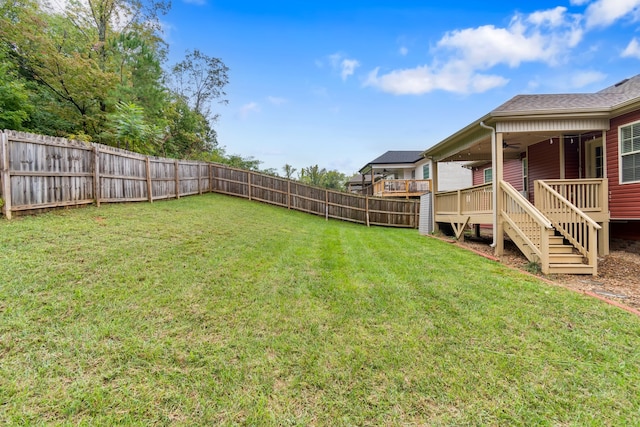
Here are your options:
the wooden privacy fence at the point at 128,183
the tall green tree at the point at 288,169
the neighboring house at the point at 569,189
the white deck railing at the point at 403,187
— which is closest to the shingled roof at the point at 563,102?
the neighboring house at the point at 569,189

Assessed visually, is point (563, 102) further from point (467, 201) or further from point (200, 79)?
point (200, 79)

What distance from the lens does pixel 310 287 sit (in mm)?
3869

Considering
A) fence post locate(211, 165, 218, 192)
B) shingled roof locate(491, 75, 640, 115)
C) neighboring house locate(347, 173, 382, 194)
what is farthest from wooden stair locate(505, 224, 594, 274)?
neighboring house locate(347, 173, 382, 194)

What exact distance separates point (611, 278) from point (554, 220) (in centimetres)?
159

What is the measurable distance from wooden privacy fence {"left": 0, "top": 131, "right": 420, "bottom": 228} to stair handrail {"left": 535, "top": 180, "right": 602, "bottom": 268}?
8338mm

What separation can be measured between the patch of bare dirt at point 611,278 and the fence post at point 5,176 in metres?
9.86

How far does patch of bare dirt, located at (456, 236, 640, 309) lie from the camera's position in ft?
13.2

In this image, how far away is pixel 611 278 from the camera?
4871mm

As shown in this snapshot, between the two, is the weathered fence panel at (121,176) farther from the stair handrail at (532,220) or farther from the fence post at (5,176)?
the stair handrail at (532,220)

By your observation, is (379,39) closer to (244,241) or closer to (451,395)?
(244,241)

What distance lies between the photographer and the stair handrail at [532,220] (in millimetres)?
5074

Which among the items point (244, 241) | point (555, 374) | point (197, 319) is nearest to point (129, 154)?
point (244, 241)

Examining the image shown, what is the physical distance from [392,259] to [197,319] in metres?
4.05

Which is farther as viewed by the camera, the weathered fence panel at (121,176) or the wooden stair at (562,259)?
the weathered fence panel at (121,176)
